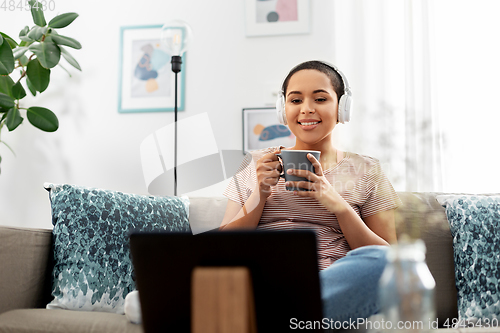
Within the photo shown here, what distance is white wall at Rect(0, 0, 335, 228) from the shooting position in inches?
89.7

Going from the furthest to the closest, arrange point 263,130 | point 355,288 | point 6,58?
point 263,130, point 6,58, point 355,288

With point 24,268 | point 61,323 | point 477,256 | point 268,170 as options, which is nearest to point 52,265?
point 24,268

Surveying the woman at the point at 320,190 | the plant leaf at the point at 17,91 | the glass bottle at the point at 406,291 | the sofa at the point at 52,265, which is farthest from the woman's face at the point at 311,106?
the plant leaf at the point at 17,91

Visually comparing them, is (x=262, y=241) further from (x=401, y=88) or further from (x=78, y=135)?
(x=78, y=135)

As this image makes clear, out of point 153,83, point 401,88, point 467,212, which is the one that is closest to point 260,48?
point 153,83

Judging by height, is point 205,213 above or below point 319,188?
below

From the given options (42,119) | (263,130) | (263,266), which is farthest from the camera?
(263,130)

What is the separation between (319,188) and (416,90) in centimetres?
127

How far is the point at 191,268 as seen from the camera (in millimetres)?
612

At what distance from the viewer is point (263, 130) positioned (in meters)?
2.22

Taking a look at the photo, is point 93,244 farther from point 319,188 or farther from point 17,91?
point 17,91

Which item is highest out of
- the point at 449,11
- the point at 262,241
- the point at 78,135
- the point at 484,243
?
the point at 449,11

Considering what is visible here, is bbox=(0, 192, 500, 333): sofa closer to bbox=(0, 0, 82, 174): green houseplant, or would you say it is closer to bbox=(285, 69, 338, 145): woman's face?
bbox=(285, 69, 338, 145): woman's face

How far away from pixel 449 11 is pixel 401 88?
1.56 feet
